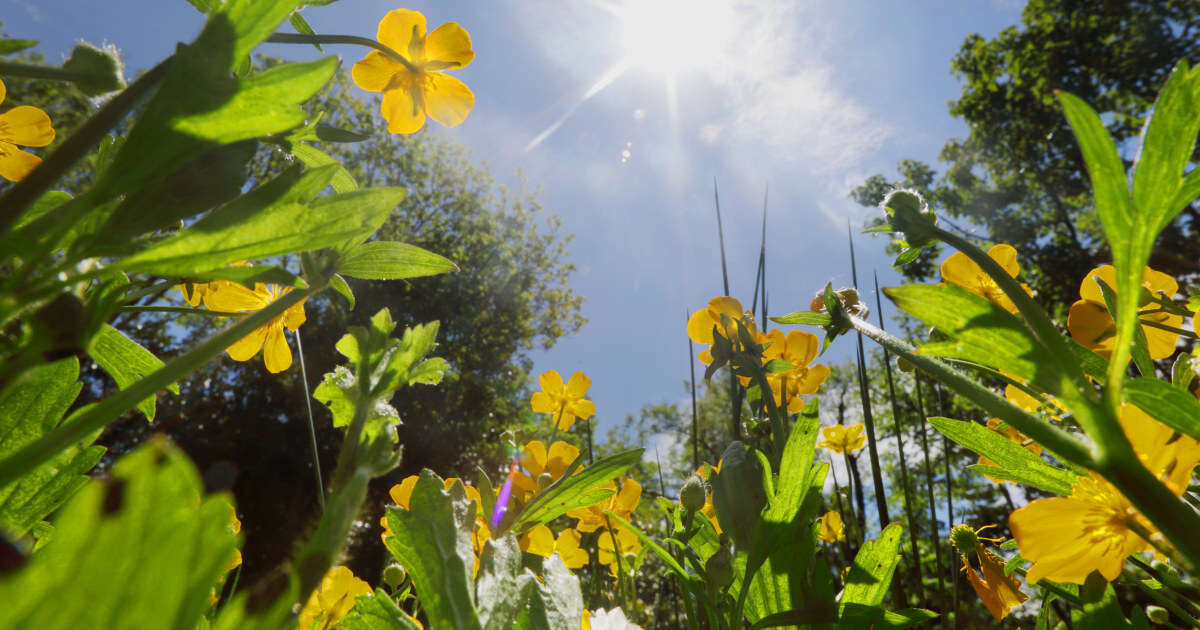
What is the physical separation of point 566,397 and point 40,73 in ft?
5.50

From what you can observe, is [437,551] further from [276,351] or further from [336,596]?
[336,596]

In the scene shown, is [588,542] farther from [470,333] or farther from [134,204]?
[470,333]

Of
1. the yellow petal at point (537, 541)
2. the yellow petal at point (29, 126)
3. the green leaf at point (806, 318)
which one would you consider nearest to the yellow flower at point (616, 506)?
the yellow petal at point (537, 541)

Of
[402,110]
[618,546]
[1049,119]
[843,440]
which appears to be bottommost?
[618,546]

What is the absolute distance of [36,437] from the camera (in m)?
0.38

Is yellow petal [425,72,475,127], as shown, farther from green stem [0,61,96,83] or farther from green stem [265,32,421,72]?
green stem [0,61,96,83]

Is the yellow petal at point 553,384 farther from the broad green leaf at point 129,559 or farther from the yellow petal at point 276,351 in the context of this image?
the broad green leaf at point 129,559

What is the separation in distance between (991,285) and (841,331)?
0.51 metres

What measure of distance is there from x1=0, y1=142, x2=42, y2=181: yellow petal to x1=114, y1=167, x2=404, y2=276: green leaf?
51 cm

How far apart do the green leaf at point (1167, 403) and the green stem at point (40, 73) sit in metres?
0.61

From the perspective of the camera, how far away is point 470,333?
533 inches

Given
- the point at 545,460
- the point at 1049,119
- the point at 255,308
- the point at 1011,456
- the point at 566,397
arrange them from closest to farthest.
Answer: the point at 1011,456 → the point at 255,308 → the point at 545,460 → the point at 566,397 → the point at 1049,119

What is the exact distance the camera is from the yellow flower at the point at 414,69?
32.7 inches

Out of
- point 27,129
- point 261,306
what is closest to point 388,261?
point 261,306
